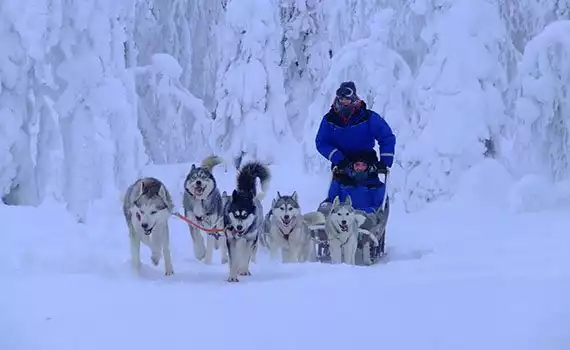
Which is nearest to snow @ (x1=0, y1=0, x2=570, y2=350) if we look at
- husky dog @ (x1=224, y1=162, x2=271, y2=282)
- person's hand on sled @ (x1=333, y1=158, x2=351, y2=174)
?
husky dog @ (x1=224, y1=162, x2=271, y2=282)

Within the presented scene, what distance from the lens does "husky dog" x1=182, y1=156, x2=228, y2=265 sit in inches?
282

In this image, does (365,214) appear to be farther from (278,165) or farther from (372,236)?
(278,165)

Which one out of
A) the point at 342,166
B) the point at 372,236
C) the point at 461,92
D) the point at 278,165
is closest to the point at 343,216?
the point at 372,236

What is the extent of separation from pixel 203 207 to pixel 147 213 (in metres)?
1.73

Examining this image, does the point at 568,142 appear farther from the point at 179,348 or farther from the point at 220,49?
the point at 220,49

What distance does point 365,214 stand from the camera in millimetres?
6777

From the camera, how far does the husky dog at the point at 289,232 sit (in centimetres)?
673

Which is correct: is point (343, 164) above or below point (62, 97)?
below

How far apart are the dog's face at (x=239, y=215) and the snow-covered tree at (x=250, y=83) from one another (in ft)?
43.2

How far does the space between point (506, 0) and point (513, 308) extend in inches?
378

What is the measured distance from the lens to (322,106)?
14.4 meters

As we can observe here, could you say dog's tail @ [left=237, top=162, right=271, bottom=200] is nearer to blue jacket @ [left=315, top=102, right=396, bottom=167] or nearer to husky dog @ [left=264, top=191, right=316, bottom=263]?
husky dog @ [left=264, top=191, right=316, bottom=263]

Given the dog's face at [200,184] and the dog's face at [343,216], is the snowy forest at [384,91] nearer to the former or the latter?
A: the dog's face at [200,184]

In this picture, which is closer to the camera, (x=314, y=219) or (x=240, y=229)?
(x=240, y=229)
